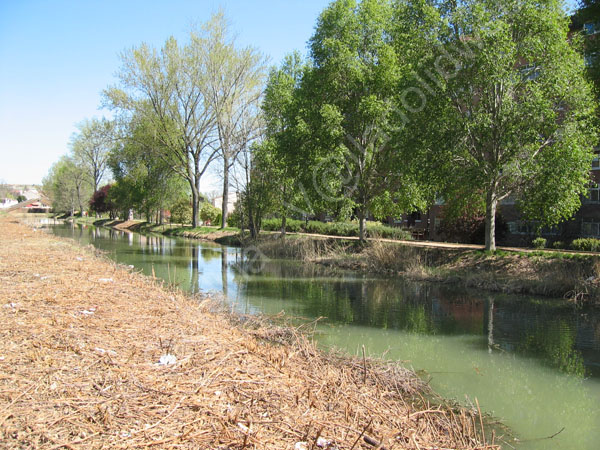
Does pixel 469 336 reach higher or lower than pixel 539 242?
lower

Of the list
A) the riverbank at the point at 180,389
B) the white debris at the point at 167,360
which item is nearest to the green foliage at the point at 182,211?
the riverbank at the point at 180,389

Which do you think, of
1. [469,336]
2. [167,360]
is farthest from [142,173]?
[167,360]

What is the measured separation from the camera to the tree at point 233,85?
35375mm

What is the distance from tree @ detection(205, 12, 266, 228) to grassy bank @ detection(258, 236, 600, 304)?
43.1 ft

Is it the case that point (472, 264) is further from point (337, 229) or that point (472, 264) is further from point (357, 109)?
point (337, 229)

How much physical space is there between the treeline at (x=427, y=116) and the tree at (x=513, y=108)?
47mm

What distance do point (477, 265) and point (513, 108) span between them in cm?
604

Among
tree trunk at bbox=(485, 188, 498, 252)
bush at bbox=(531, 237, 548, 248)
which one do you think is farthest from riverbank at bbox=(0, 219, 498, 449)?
bush at bbox=(531, 237, 548, 248)

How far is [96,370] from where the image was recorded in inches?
192

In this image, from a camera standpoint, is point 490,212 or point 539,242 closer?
point 490,212

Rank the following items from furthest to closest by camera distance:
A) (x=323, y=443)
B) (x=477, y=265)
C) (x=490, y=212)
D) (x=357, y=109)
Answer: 1. (x=357, y=109)
2. (x=490, y=212)
3. (x=477, y=265)
4. (x=323, y=443)

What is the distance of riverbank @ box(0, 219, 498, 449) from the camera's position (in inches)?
150

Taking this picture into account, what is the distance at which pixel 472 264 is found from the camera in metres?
19.2

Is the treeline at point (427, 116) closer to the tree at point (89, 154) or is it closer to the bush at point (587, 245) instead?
the bush at point (587, 245)
